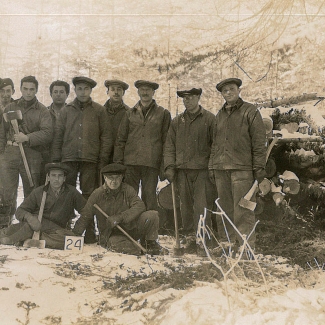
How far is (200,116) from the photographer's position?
3463mm

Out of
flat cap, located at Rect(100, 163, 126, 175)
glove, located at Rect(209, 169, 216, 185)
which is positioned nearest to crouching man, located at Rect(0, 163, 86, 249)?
flat cap, located at Rect(100, 163, 126, 175)

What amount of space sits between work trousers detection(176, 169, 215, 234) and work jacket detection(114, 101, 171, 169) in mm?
267

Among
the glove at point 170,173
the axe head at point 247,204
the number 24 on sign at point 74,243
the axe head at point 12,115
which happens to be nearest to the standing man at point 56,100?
the axe head at point 12,115

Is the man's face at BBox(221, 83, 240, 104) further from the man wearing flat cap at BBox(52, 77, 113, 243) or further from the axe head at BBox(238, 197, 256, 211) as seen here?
the man wearing flat cap at BBox(52, 77, 113, 243)

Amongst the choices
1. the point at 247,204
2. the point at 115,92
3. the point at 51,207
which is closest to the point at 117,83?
the point at 115,92

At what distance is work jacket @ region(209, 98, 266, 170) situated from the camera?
10.6 feet

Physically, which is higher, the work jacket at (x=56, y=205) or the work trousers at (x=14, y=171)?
the work trousers at (x=14, y=171)

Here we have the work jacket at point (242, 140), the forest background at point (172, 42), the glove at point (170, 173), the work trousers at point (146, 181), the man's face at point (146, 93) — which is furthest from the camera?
the work trousers at point (146, 181)

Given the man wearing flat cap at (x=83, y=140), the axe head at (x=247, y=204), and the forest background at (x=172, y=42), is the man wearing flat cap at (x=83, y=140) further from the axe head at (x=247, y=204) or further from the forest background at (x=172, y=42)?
the axe head at (x=247, y=204)

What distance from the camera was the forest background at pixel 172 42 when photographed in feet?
10.3

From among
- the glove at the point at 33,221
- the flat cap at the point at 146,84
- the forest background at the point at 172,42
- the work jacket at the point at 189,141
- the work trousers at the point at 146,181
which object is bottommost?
the glove at the point at 33,221

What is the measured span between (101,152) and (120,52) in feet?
2.87

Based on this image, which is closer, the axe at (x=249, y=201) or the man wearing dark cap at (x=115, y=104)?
the axe at (x=249, y=201)

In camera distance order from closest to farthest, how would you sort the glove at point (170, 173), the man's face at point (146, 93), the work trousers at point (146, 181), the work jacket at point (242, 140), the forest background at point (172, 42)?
the forest background at point (172, 42)
the work jacket at point (242, 140)
the man's face at point (146, 93)
the glove at point (170, 173)
the work trousers at point (146, 181)
